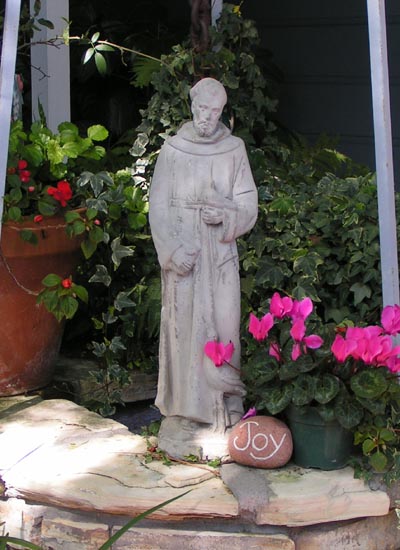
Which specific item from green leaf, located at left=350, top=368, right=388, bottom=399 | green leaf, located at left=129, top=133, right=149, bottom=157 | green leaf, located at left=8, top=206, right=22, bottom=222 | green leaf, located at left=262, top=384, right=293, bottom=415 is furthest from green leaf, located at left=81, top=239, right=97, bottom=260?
green leaf, located at left=350, top=368, right=388, bottom=399

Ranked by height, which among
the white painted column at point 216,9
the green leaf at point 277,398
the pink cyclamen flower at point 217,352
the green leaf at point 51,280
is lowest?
the green leaf at point 277,398

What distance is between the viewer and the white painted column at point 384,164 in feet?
13.2

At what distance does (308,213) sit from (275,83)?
86.2 inches

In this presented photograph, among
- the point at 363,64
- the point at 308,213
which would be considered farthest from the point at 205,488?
the point at 363,64

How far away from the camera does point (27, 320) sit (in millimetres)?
4711

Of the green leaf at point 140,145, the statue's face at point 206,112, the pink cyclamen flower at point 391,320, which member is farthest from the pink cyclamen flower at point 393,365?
the green leaf at point 140,145

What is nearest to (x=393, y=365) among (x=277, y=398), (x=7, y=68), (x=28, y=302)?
(x=277, y=398)

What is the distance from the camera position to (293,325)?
12.2 ft

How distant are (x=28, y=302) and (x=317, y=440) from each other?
1635mm

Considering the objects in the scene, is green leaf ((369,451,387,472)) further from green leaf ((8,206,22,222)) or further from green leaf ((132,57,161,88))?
green leaf ((132,57,161,88))

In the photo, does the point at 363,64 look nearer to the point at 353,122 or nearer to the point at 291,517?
the point at 353,122

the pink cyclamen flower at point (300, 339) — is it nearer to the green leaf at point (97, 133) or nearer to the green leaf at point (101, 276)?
the green leaf at point (101, 276)

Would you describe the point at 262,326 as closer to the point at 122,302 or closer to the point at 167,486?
the point at 167,486

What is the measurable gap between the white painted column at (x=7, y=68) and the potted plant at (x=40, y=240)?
0.99 ft
